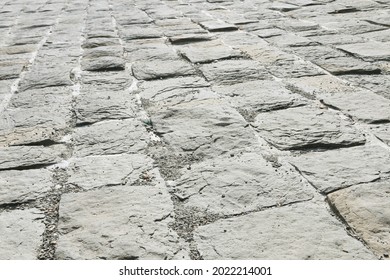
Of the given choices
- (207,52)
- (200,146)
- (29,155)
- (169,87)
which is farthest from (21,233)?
(207,52)

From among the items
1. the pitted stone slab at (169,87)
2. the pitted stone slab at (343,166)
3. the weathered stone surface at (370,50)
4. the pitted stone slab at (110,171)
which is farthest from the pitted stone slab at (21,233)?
the weathered stone surface at (370,50)

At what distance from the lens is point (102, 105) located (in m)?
2.53

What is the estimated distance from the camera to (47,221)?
1.56m

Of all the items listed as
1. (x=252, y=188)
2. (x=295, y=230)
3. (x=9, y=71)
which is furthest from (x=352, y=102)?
(x=9, y=71)

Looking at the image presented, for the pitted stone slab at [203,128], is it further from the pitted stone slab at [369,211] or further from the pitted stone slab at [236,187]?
the pitted stone slab at [369,211]

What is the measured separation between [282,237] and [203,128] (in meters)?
0.89

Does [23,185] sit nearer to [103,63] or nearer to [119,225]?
[119,225]

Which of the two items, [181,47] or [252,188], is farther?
[181,47]

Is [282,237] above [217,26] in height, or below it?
above

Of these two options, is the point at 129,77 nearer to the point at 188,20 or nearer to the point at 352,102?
the point at 352,102

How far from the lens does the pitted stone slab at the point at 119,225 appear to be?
140cm

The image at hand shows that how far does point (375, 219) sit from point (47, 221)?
1179 millimetres

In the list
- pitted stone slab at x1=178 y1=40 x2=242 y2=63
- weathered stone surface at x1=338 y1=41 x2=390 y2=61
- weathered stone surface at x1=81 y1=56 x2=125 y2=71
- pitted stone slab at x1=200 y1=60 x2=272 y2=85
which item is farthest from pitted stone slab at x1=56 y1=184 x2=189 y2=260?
weathered stone surface at x1=338 y1=41 x2=390 y2=61

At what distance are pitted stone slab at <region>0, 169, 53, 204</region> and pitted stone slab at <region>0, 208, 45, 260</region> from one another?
92 mm
